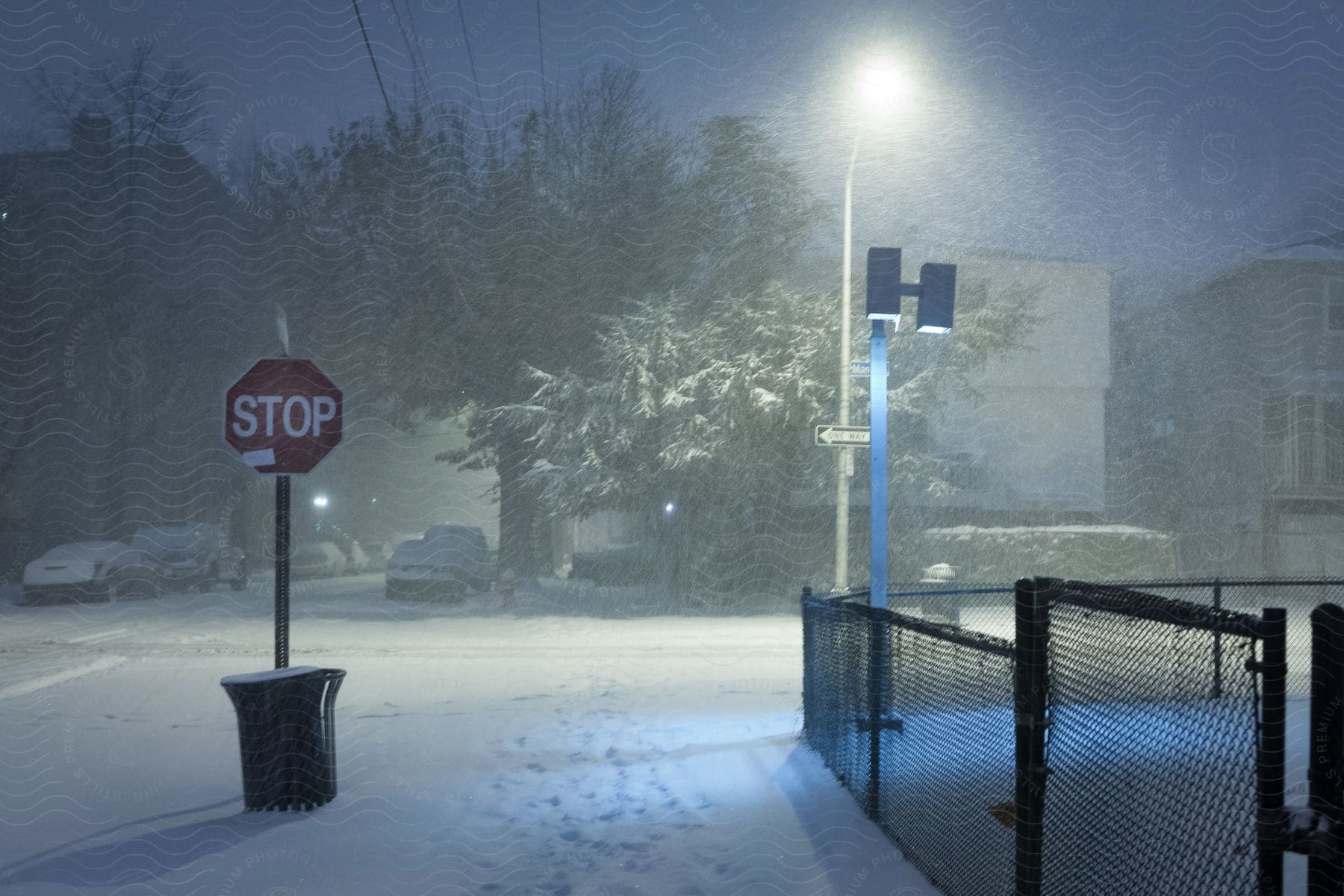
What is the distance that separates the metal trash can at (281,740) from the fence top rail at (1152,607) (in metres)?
4.54

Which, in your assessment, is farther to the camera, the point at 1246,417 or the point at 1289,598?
the point at 1246,417

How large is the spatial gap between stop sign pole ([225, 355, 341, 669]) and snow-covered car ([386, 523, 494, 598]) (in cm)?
1800

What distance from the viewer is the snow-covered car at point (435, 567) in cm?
2523

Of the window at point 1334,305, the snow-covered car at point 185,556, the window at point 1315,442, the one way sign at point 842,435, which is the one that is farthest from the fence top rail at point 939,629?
the window at point 1334,305

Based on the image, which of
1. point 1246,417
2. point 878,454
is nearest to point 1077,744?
point 878,454

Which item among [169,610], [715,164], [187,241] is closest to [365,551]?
[187,241]

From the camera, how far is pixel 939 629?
5.02 meters

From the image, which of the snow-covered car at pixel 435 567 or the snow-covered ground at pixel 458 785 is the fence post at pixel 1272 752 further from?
the snow-covered car at pixel 435 567

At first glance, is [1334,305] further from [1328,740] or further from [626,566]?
[1328,740]

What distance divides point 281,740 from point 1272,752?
215 inches

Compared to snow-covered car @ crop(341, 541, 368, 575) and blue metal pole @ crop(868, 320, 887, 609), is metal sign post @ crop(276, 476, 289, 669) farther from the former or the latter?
snow-covered car @ crop(341, 541, 368, 575)

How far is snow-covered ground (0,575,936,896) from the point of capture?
17.4ft

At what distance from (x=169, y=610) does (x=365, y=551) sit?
25075 mm

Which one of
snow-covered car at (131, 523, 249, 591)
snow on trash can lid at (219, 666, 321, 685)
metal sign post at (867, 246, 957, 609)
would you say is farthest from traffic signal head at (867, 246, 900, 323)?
snow-covered car at (131, 523, 249, 591)
